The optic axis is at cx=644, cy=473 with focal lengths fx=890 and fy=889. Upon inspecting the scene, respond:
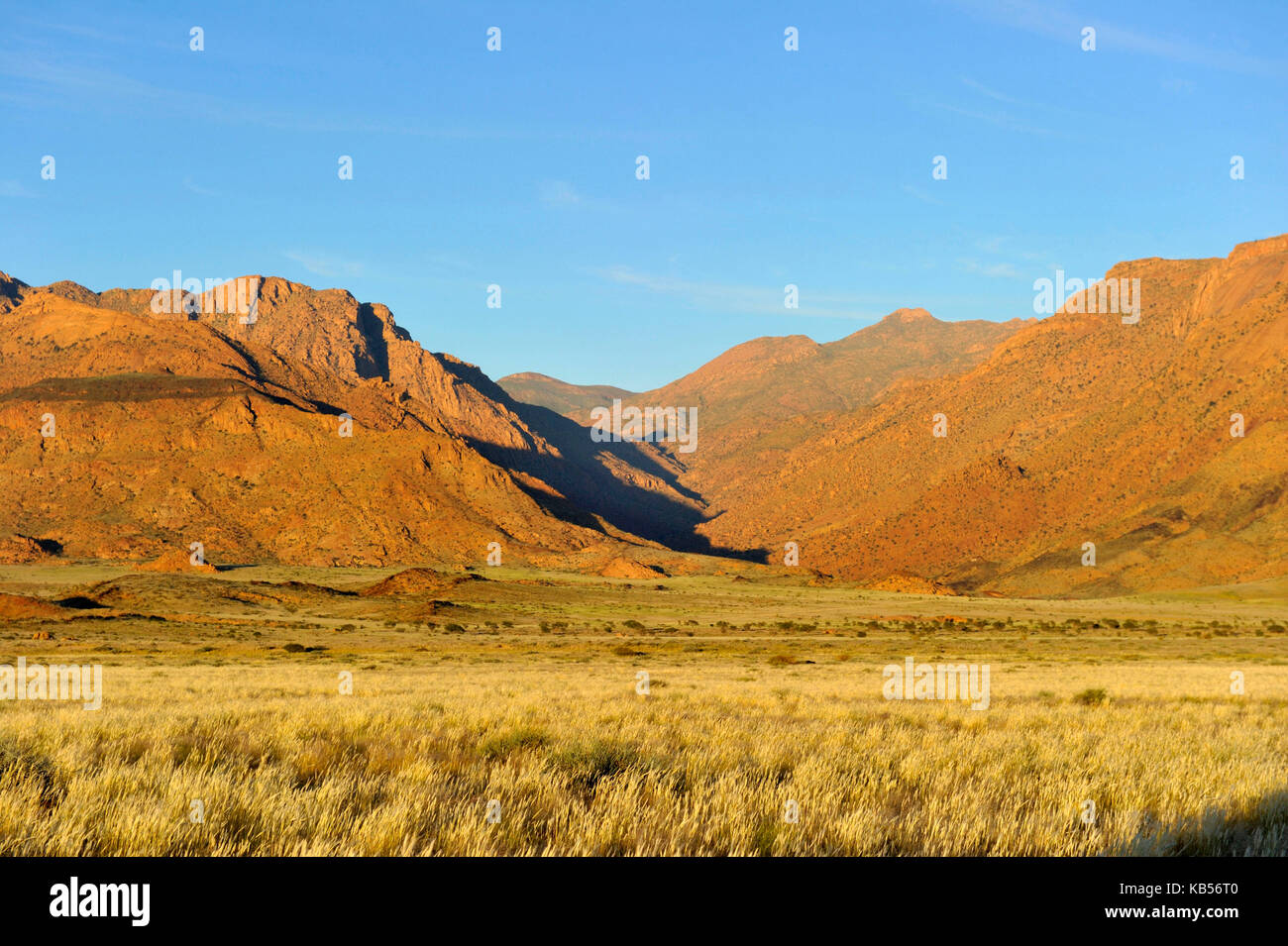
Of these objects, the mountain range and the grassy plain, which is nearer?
the grassy plain

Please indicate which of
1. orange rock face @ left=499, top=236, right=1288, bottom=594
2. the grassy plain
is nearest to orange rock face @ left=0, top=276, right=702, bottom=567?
orange rock face @ left=499, top=236, right=1288, bottom=594

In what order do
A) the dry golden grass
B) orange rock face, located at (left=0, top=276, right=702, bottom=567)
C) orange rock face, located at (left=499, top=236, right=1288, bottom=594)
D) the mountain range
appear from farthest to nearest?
orange rock face, located at (left=0, top=276, right=702, bottom=567)
the mountain range
orange rock face, located at (left=499, top=236, right=1288, bottom=594)
the dry golden grass

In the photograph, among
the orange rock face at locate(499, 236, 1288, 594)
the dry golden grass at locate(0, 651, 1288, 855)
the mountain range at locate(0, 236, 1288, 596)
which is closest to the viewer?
the dry golden grass at locate(0, 651, 1288, 855)

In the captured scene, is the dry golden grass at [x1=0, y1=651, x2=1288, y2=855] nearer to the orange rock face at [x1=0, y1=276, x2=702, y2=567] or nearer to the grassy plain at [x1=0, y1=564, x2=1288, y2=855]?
the grassy plain at [x1=0, y1=564, x2=1288, y2=855]

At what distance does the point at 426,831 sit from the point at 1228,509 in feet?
387

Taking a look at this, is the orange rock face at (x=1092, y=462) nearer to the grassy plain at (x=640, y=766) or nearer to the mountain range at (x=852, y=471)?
the mountain range at (x=852, y=471)

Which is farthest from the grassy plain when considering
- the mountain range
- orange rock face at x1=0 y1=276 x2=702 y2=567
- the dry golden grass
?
orange rock face at x1=0 y1=276 x2=702 y2=567

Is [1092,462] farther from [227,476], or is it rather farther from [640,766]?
[640,766]

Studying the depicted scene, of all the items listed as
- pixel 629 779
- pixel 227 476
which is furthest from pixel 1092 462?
pixel 629 779

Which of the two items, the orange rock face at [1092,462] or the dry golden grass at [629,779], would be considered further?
the orange rock face at [1092,462]

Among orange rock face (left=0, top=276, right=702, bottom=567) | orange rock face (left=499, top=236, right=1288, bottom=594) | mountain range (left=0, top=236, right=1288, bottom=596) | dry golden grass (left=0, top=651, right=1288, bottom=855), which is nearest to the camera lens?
dry golden grass (left=0, top=651, right=1288, bottom=855)

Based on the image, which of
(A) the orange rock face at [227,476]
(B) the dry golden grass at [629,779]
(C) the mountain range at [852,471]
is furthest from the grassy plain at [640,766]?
(A) the orange rock face at [227,476]

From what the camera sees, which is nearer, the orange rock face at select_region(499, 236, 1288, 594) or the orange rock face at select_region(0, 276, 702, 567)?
the orange rock face at select_region(499, 236, 1288, 594)
